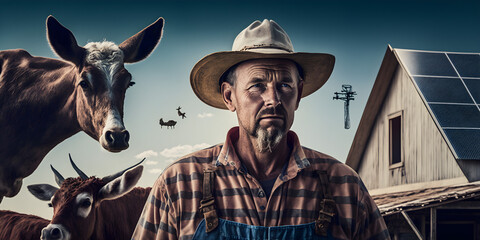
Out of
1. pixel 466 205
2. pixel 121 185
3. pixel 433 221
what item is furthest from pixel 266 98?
pixel 466 205

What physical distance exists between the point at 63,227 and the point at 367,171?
11088mm

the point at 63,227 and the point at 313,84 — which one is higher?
the point at 313,84

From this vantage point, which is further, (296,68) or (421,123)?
(421,123)

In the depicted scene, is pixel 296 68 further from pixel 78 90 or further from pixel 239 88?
pixel 78 90

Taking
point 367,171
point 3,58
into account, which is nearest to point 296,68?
point 3,58

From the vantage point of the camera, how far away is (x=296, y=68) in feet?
10.3

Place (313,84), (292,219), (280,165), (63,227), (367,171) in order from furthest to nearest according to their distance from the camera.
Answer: (367,171), (63,227), (313,84), (280,165), (292,219)

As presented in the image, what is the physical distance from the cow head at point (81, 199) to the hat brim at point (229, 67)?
5.97 ft

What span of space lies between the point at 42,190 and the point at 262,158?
3.97m

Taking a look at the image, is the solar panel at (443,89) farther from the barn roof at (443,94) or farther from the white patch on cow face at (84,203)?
the white patch on cow face at (84,203)

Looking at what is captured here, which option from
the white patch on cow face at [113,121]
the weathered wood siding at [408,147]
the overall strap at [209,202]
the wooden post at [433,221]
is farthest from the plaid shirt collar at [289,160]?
the weathered wood siding at [408,147]

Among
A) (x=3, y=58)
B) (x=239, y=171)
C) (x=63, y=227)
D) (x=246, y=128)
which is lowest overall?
(x=63, y=227)

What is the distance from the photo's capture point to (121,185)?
17.7 ft

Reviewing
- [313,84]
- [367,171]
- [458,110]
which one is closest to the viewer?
[313,84]
